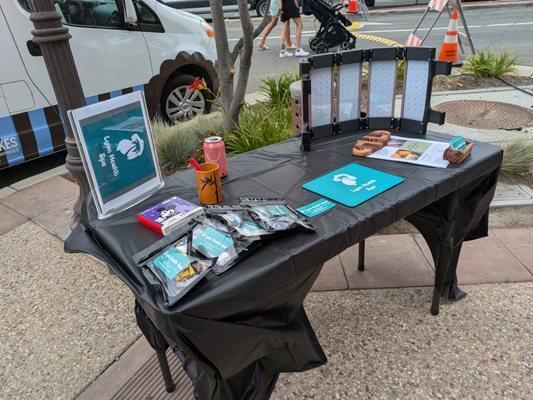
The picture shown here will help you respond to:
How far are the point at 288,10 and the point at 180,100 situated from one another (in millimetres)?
5360

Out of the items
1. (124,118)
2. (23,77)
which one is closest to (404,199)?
(124,118)

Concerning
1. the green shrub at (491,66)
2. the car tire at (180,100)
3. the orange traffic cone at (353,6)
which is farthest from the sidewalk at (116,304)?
the orange traffic cone at (353,6)

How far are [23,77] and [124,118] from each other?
304 centimetres

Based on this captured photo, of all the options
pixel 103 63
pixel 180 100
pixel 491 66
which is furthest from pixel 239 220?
pixel 491 66

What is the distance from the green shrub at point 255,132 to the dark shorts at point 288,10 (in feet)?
19.9

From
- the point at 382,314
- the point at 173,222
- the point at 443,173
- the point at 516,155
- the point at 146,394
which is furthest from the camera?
the point at 516,155

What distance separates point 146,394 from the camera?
2064 millimetres

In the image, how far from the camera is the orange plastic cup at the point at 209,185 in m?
1.76

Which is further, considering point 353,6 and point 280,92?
point 353,6

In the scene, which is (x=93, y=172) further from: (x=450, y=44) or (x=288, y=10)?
(x=288, y=10)

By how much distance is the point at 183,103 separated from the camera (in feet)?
18.2

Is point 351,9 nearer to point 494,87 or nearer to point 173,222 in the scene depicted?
point 494,87

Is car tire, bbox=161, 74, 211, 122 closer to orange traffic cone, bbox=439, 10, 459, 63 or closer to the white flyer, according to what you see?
the white flyer

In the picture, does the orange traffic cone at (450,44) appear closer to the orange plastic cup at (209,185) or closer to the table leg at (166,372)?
the orange plastic cup at (209,185)
